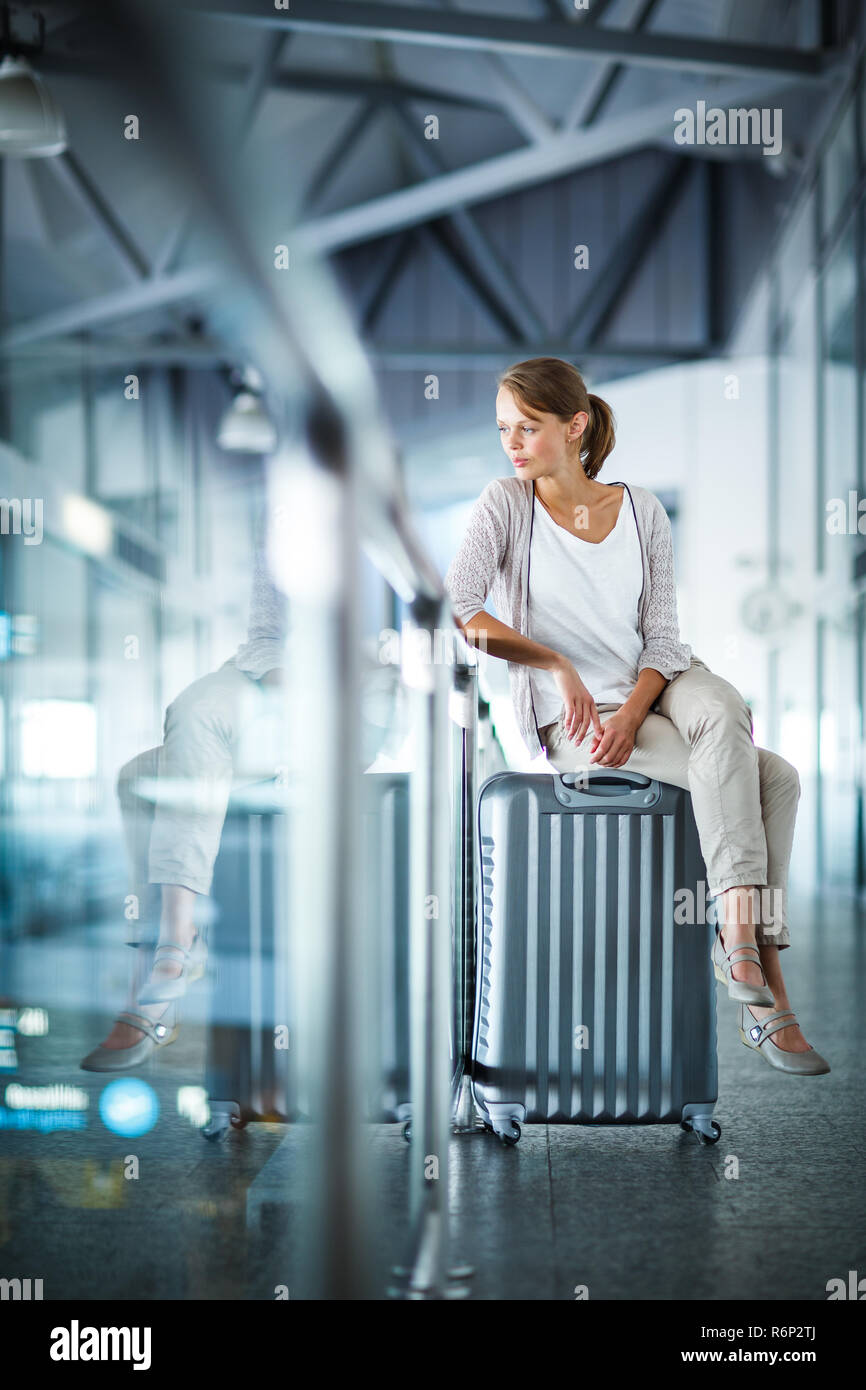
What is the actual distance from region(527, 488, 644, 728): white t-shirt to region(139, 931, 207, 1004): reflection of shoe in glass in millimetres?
625

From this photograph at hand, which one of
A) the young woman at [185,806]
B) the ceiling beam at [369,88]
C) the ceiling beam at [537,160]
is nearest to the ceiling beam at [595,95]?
the ceiling beam at [537,160]

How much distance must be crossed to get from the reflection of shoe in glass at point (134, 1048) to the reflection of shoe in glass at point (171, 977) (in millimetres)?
22

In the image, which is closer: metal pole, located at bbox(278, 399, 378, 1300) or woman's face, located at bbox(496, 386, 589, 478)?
metal pole, located at bbox(278, 399, 378, 1300)

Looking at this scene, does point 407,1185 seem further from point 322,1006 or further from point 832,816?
point 832,816

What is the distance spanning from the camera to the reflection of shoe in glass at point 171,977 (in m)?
1.52

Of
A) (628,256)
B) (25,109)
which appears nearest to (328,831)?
(25,109)

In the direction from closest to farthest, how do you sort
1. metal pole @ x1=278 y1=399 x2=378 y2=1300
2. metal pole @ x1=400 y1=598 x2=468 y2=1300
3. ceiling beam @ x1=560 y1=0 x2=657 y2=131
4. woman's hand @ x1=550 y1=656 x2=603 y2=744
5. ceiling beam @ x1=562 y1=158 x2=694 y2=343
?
metal pole @ x1=278 y1=399 x2=378 y2=1300 → metal pole @ x1=400 y1=598 x2=468 y2=1300 → woman's hand @ x1=550 y1=656 x2=603 y2=744 → ceiling beam @ x1=560 y1=0 x2=657 y2=131 → ceiling beam @ x1=562 y1=158 x2=694 y2=343

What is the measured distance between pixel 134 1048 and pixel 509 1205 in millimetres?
497

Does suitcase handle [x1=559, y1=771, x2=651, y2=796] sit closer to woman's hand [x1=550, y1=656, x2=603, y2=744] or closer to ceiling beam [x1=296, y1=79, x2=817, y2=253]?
woman's hand [x1=550, y1=656, x2=603, y2=744]

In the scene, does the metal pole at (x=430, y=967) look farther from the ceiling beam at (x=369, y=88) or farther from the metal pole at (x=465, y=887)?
the ceiling beam at (x=369, y=88)

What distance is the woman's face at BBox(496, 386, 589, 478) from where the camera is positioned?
1808mm

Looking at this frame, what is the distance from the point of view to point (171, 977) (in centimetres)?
154

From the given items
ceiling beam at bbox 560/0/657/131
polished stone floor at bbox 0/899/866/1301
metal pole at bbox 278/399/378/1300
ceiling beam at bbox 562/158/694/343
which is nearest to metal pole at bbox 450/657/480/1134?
polished stone floor at bbox 0/899/866/1301

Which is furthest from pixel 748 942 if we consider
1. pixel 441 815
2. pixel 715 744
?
pixel 441 815
